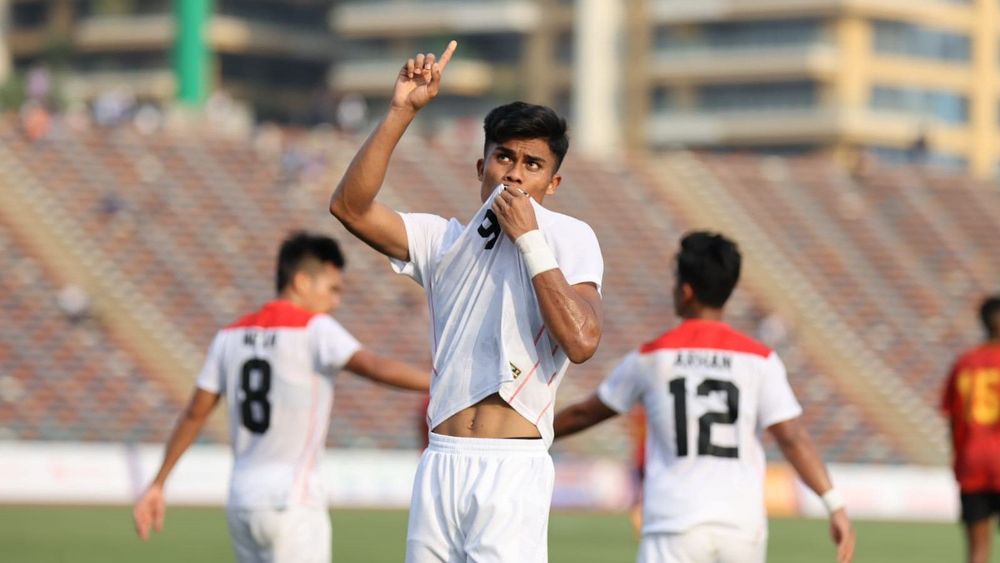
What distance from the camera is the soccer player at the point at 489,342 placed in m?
5.57

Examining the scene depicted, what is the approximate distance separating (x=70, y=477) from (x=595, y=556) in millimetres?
9896

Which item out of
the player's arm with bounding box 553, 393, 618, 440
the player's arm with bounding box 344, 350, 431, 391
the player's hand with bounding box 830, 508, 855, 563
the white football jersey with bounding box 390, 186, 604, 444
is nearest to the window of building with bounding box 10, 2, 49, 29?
the player's arm with bounding box 344, 350, 431, 391

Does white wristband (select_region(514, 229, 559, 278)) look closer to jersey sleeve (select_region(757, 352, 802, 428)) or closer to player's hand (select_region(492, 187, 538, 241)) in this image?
player's hand (select_region(492, 187, 538, 241))

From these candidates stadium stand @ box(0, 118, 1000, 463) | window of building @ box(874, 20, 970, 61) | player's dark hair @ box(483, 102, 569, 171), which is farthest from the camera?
window of building @ box(874, 20, 970, 61)

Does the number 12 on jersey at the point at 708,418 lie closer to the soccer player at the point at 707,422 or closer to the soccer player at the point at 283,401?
the soccer player at the point at 707,422

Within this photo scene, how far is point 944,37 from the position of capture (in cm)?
6731

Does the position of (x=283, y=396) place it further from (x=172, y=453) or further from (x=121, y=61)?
(x=121, y=61)

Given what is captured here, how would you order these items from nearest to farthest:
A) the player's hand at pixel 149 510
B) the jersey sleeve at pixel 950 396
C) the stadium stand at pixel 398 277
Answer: the player's hand at pixel 149 510 < the jersey sleeve at pixel 950 396 < the stadium stand at pixel 398 277

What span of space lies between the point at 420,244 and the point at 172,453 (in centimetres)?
306

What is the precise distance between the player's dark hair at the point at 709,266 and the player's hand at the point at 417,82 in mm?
2088

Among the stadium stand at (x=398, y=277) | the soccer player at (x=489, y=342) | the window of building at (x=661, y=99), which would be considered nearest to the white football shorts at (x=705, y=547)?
the soccer player at (x=489, y=342)

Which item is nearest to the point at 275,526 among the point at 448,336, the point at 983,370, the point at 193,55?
the point at 448,336

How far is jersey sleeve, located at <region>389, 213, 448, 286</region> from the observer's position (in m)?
5.78

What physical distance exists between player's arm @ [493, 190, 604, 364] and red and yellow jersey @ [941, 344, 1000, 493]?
296 inches
